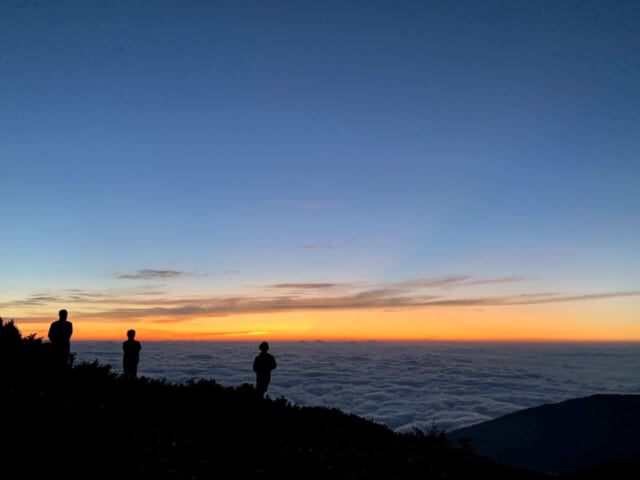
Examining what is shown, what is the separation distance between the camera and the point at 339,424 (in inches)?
553

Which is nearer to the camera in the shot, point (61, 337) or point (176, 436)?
point (176, 436)

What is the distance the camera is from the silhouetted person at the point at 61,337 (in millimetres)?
12812

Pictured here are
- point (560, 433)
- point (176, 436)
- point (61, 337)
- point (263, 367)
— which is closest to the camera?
point (176, 436)

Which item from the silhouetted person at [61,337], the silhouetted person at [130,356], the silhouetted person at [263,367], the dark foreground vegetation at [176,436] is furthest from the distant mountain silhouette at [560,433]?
the silhouetted person at [61,337]

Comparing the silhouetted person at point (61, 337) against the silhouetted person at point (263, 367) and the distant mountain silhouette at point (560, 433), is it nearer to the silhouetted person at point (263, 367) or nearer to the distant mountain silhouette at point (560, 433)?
the silhouetted person at point (263, 367)

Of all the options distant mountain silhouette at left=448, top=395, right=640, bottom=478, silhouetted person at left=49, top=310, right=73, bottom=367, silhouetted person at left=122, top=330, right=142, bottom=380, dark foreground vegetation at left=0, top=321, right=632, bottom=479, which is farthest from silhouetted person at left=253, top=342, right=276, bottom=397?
distant mountain silhouette at left=448, top=395, right=640, bottom=478

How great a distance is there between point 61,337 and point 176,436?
615 cm

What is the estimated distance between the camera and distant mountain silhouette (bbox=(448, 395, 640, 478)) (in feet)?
176

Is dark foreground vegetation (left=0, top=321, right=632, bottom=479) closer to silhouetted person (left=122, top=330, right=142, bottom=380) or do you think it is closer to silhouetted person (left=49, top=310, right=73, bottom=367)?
silhouetted person (left=49, top=310, right=73, bottom=367)

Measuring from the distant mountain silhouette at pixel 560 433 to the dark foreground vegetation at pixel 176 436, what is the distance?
164 feet

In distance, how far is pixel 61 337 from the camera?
1285 cm

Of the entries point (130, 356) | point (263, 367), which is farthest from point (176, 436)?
point (130, 356)

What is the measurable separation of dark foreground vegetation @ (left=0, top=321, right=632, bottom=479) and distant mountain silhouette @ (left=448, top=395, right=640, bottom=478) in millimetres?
49879

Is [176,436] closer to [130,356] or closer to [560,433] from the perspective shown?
[130,356]
